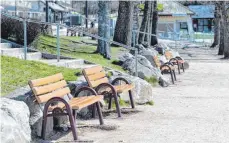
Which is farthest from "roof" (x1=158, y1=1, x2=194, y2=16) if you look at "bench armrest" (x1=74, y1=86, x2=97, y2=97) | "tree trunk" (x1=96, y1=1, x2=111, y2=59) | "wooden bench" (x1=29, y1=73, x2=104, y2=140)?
"wooden bench" (x1=29, y1=73, x2=104, y2=140)

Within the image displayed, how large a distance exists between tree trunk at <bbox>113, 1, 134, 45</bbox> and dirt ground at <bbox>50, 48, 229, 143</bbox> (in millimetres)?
7235

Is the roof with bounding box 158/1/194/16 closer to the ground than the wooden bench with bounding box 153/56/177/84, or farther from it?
farther from it

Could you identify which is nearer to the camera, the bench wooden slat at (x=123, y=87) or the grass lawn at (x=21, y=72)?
the grass lawn at (x=21, y=72)

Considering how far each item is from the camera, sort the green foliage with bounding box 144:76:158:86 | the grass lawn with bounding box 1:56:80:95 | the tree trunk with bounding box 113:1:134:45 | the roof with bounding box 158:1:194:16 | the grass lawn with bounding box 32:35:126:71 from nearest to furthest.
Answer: the grass lawn with bounding box 1:56:80:95 → the green foliage with bounding box 144:76:158:86 → the grass lawn with bounding box 32:35:126:71 → the tree trunk with bounding box 113:1:134:45 → the roof with bounding box 158:1:194:16

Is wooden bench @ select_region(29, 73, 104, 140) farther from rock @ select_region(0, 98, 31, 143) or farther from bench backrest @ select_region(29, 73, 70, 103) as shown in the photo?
rock @ select_region(0, 98, 31, 143)

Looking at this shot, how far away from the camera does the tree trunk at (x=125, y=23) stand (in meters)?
20.6

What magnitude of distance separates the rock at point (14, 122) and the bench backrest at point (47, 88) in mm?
591

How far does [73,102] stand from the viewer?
300 inches

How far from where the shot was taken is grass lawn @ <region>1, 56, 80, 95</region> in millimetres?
8844

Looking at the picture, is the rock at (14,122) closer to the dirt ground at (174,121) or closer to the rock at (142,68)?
the dirt ground at (174,121)

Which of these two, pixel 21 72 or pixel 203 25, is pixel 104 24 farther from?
pixel 203 25

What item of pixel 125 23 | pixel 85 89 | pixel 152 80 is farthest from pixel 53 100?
pixel 125 23

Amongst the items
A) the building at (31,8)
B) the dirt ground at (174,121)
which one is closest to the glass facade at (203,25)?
the building at (31,8)

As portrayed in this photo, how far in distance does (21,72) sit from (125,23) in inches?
453
